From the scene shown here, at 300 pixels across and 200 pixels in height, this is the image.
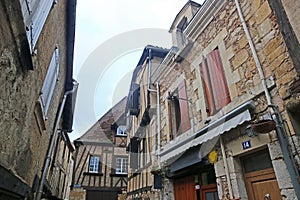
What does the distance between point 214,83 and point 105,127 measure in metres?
13.1

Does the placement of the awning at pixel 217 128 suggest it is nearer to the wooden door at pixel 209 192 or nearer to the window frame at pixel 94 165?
the wooden door at pixel 209 192

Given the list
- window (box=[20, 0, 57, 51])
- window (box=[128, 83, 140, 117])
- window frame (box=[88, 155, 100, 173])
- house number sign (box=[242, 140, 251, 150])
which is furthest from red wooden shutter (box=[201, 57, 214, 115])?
window frame (box=[88, 155, 100, 173])

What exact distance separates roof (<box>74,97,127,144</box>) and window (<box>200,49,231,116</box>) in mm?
10885

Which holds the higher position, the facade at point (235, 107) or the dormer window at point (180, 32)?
the dormer window at point (180, 32)

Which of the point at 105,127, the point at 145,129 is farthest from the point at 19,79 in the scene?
the point at 105,127

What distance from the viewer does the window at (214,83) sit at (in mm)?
4047

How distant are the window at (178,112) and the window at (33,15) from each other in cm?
364

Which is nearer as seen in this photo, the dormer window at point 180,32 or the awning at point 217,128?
the awning at point 217,128

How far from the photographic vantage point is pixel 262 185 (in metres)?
3.10

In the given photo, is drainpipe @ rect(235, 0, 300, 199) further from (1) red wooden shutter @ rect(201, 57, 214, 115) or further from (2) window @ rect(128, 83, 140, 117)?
(2) window @ rect(128, 83, 140, 117)

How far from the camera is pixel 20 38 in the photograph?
1.98 m

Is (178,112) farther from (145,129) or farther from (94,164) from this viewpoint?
(94,164)

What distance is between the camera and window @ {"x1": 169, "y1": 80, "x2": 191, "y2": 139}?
5.30 meters

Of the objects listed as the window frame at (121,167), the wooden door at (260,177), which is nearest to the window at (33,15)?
the wooden door at (260,177)
